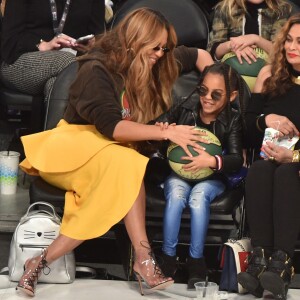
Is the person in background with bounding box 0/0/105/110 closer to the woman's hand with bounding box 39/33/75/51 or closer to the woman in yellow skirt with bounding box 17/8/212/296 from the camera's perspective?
the woman's hand with bounding box 39/33/75/51

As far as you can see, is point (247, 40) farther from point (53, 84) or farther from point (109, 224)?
point (109, 224)

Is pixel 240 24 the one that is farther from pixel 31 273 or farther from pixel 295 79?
pixel 31 273

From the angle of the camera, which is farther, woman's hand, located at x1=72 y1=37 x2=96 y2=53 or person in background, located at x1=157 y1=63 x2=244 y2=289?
woman's hand, located at x1=72 y1=37 x2=96 y2=53

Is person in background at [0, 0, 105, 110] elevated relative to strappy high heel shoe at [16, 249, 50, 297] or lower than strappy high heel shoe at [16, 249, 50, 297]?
elevated

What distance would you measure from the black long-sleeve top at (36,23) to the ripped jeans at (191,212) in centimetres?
174

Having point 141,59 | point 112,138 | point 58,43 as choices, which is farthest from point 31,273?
point 58,43

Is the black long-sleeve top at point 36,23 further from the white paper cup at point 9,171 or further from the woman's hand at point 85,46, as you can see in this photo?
the white paper cup at point 9,171

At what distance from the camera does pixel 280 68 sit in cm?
550

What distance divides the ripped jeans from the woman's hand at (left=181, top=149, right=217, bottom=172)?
4.7 inches

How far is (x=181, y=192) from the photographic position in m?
5.19

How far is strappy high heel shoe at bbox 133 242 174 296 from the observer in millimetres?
4984

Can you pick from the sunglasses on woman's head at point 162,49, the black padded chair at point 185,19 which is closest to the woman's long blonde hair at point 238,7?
the black padded chair at point 185,19

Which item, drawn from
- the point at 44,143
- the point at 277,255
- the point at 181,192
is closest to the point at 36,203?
the point at 44,143

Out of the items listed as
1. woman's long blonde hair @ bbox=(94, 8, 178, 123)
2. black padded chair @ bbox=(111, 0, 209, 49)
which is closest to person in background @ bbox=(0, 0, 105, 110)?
black padded chair @ bbox=(111, 0, 209, 49)
